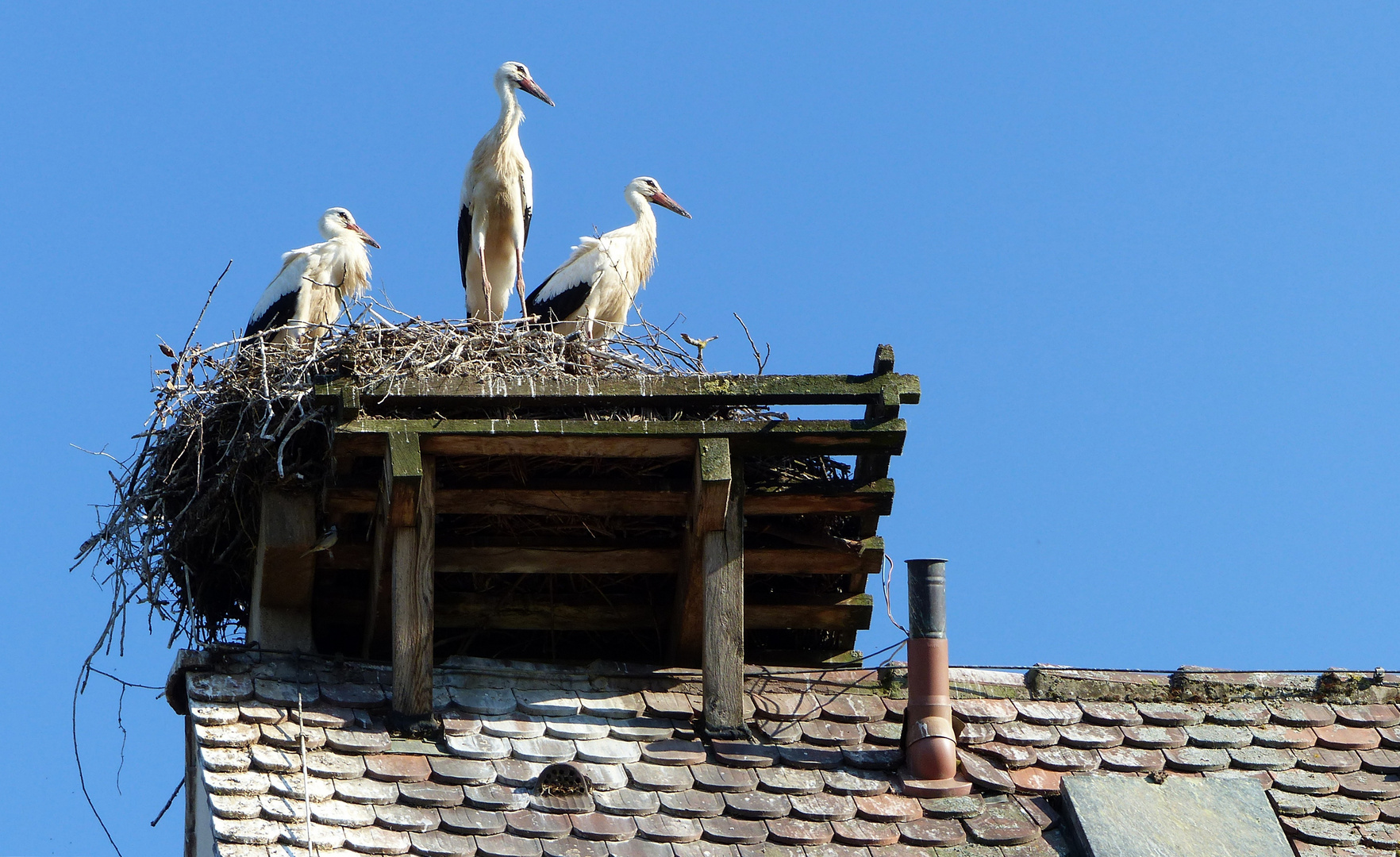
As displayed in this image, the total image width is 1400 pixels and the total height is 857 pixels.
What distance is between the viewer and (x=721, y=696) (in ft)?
20.1

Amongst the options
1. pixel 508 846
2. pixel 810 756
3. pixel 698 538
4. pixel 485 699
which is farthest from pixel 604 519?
pixel 508 846

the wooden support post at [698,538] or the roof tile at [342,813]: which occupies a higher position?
the wooden support post at [698,538]

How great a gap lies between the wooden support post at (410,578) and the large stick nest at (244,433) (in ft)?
1.49

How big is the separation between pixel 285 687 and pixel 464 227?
5656 mm

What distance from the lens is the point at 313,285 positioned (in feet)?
35.1

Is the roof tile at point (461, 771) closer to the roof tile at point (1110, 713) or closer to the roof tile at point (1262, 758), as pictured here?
the roof tile at point (1110, 713)

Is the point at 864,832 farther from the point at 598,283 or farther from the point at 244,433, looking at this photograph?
the point at 598,283

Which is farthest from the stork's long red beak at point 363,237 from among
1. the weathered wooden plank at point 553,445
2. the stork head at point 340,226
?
the weathered wooden plank at point 553,445

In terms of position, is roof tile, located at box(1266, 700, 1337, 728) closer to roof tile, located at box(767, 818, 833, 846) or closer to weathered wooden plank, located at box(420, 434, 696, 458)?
roof tile, located at box(767, 818, 833, 846)

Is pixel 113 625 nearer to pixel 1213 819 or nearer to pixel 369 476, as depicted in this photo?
pixel 369 476

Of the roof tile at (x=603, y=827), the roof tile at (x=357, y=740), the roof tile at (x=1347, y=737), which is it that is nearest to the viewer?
the roof tile at (x=603, y=827)

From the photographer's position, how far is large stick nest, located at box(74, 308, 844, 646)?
6578 millimetres

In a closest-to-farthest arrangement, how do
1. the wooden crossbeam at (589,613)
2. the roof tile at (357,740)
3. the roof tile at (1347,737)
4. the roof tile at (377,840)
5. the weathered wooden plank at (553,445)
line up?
the roof tile at (377,840) → the roof tile at (357,740) → the weathered wooden plank at (553,445) → the roof tile at (1347,737) → the wooden crossbeam at (589,613)

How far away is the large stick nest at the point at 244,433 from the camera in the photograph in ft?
21.6
